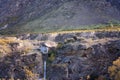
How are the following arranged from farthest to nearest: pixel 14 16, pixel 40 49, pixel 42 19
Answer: pixel 14 16, pixel 42 19, pixel 40 49

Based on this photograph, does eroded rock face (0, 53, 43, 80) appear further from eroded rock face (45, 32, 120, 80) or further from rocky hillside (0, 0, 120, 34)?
rocky hillside (0, 0, 120, 34)

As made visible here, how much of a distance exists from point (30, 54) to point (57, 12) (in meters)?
64.0

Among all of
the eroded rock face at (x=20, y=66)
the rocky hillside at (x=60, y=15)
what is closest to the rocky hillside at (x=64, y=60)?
the eroded rock face at (x=20, y=66)

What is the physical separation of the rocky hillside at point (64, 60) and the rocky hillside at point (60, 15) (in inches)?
1985

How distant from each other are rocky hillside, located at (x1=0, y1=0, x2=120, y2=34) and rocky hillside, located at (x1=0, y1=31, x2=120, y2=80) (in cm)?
5042

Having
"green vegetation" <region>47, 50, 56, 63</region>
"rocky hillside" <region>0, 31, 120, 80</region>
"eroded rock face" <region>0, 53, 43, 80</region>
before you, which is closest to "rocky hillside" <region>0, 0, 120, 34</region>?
"green vegetation" <region>47, 50, 56, 63</region>

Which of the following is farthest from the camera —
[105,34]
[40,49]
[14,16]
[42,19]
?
[14,16]

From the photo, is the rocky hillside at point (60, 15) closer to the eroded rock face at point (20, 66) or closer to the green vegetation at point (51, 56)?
the green vegetation at point (51, 56)

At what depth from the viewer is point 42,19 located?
444 ft

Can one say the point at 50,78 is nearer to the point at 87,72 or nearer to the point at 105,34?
the point at 87,72

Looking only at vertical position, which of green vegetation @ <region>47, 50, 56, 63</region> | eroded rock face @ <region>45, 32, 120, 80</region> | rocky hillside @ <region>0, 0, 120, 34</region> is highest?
eroded rock face @ <region>45, 32, 120, 80</region>

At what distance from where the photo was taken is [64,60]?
72.9m

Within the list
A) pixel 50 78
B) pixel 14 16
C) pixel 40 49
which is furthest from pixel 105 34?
pixel 14 16

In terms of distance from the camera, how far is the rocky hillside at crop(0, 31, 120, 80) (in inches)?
2726
